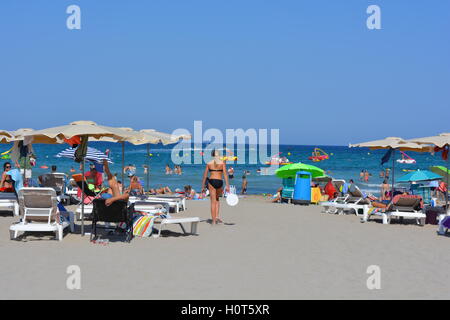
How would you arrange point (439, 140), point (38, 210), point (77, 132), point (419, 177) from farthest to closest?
point (419, 177)
point (439, 140)
point (38, 210)
point (77, 132)

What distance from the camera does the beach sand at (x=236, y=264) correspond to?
5.80 metres

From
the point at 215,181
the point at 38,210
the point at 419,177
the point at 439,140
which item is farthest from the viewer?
the point at 419,177

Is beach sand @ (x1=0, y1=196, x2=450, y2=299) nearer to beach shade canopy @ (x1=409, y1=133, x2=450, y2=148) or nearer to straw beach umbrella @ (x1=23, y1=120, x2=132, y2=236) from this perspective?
straw beach umbrella @ (x1=23, y1=120, x2=132, y2=236)

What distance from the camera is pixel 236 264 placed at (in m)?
7.21

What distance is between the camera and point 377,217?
13742 millimetres

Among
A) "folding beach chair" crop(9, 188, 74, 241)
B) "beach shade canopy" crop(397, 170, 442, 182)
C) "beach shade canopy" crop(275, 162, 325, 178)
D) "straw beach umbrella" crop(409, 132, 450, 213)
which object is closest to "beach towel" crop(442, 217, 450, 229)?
"straw beach umbrella" crop(409, 132, 450, 213)

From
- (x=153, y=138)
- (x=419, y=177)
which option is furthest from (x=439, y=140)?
(x=153, y=138)

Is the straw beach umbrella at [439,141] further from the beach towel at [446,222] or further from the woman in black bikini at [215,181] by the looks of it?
the woman in black bikini at [215,181]

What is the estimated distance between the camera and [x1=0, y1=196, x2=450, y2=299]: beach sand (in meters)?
5.80

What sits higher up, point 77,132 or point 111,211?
point 77,132

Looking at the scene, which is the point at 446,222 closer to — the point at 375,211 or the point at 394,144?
the point at 375,211
